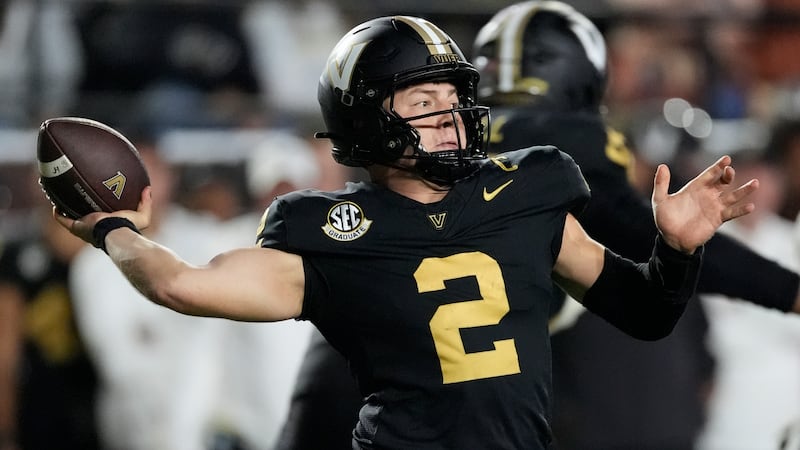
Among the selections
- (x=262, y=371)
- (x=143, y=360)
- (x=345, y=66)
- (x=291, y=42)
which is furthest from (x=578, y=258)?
(x=291, y=42)

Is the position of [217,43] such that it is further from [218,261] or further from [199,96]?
[218,261]

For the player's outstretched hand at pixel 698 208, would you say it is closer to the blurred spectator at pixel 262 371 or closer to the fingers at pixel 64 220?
the fingers at pixel 64 220

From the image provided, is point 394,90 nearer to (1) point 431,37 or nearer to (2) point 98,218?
(1) point 431,37

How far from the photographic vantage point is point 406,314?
275 centimetres

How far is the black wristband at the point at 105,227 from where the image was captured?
279 cm

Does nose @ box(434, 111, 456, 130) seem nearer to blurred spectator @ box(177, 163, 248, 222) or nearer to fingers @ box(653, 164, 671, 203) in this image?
fingers @ box(653, 164, 671, 203)

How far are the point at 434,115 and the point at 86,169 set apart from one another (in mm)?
769

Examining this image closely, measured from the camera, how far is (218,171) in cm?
654

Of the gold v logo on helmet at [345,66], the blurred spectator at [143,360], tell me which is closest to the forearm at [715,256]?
the gold v logo on helmet at [345,66]

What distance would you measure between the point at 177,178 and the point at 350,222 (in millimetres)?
3804

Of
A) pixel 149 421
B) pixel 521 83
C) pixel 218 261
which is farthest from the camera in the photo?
pixel 149 421

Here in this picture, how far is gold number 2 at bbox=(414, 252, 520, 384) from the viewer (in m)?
2.73

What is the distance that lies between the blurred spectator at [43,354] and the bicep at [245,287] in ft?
10.8

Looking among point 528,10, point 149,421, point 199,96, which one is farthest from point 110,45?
point 528,10
